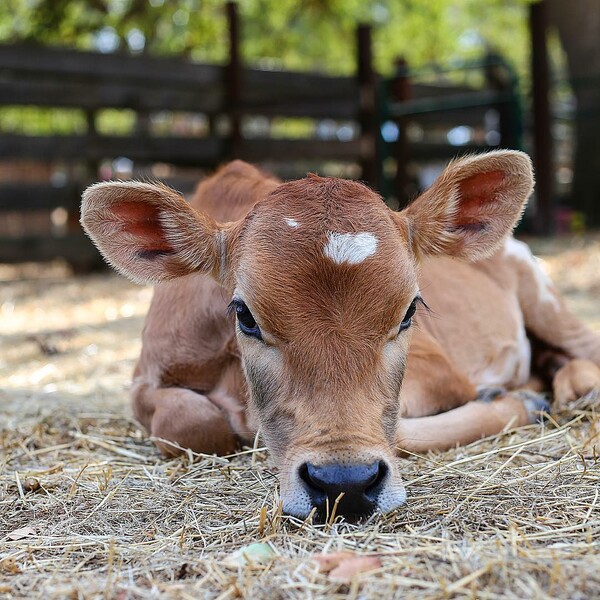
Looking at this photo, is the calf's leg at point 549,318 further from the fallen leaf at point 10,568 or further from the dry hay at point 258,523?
the fallen leaf at point 10,568

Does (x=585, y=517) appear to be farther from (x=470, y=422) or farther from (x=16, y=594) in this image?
(x=16, y=594)

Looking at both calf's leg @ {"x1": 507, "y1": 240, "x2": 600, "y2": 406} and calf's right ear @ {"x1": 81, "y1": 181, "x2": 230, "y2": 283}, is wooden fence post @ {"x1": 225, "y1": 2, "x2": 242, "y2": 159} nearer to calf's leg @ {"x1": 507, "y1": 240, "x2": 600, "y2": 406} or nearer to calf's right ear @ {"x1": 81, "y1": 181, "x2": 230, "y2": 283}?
calf's leg @ {"x1": 507, "y1": 240, "x2": 600, "y2": 406}

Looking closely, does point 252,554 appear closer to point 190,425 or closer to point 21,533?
point 21,533

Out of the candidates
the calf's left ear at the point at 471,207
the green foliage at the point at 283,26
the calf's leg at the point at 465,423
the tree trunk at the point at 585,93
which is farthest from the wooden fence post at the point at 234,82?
the calf's left ear at the point at 471,207

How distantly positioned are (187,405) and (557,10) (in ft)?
44.8

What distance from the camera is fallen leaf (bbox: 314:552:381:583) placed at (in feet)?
7.50

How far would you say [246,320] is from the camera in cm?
317

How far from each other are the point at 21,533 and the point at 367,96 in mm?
11164

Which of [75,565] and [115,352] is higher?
[75,565]

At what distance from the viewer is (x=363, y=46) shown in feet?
43.3

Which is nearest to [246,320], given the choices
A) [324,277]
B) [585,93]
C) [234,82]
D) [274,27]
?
[324,277]

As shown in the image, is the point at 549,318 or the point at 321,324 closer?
the point at 321,324

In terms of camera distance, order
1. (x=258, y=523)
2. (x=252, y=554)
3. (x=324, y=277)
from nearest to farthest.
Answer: (x=252, y=554), (x=258, y=523), (x=324, y=277)

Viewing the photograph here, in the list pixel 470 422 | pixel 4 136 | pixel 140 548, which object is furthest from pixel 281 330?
pixel 4 136
